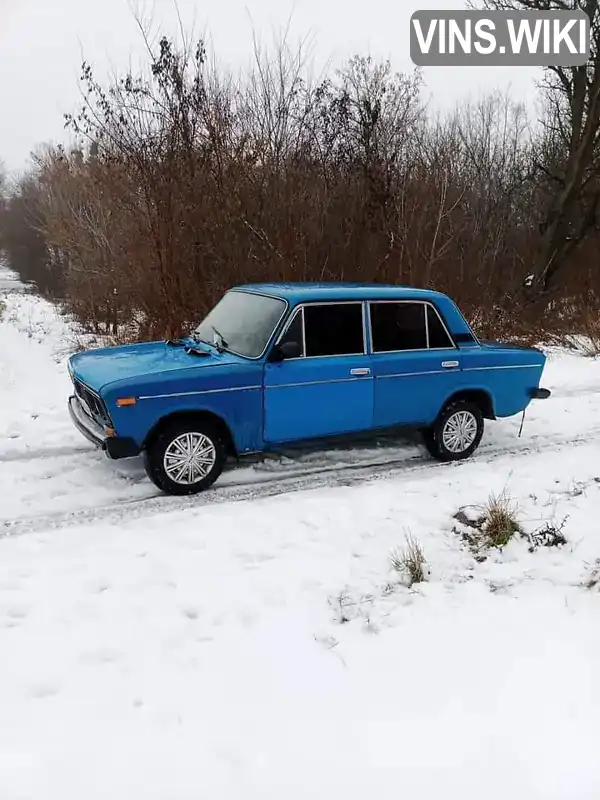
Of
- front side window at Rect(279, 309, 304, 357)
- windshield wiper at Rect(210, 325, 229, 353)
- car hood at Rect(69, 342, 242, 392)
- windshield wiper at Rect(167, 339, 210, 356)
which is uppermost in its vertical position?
front side window at Rect(279, 309, 304, 357)

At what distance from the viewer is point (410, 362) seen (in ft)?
20.5

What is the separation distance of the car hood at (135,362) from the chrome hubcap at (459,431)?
2406 millimetres

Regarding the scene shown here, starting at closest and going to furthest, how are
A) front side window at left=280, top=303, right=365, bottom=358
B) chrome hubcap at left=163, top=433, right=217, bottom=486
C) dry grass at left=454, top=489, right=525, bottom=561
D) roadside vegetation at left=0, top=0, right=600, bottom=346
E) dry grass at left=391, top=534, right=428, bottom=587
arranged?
dry grass at left=391, top=534, right=428, bottom=587, dry grass at left=454, top=489, right=525, bottom=561, chrome hubcap at left=163, top=433, right=217, bottom=486, front side window at left=280, top=303, right=365, bottom=358, roadside vegetation at left=0, top=0, right=600, bottom=346

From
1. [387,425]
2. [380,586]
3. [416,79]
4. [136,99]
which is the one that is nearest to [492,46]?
[416,79]

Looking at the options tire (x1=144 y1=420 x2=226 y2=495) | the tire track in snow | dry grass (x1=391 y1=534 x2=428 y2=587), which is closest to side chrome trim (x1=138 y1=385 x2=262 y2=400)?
tire (x1=144 y1=420 x2=226 y2=495)

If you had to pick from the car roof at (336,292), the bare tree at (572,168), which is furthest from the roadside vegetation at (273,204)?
the car roof at (336,292)

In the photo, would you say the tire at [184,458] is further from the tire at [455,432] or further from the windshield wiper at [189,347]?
the tire at [455,432]

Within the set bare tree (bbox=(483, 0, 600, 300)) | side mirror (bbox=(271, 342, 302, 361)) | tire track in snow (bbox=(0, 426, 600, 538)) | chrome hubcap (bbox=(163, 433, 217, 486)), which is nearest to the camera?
tire track in snow (bbox=(0, 426, 600, 538))

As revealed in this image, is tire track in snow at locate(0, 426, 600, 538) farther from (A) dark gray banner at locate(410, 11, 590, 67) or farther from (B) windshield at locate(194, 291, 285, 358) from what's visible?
(A) dark gray banner at locate(410, 11, 590, 67)

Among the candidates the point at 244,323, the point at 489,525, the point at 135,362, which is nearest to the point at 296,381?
the point at 244,323

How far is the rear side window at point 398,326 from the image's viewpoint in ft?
20.3

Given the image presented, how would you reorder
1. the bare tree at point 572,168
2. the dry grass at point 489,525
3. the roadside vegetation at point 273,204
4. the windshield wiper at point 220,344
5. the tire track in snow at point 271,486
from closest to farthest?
the dry grass at point 489,525
the tire track in snow at point 271,486
the windshield wiper at point 220,344
the roadside vegetation at point 273,204
the bare tree at point 572,168

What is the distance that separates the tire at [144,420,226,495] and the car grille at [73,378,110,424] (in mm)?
474

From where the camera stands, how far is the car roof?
5914 mm
